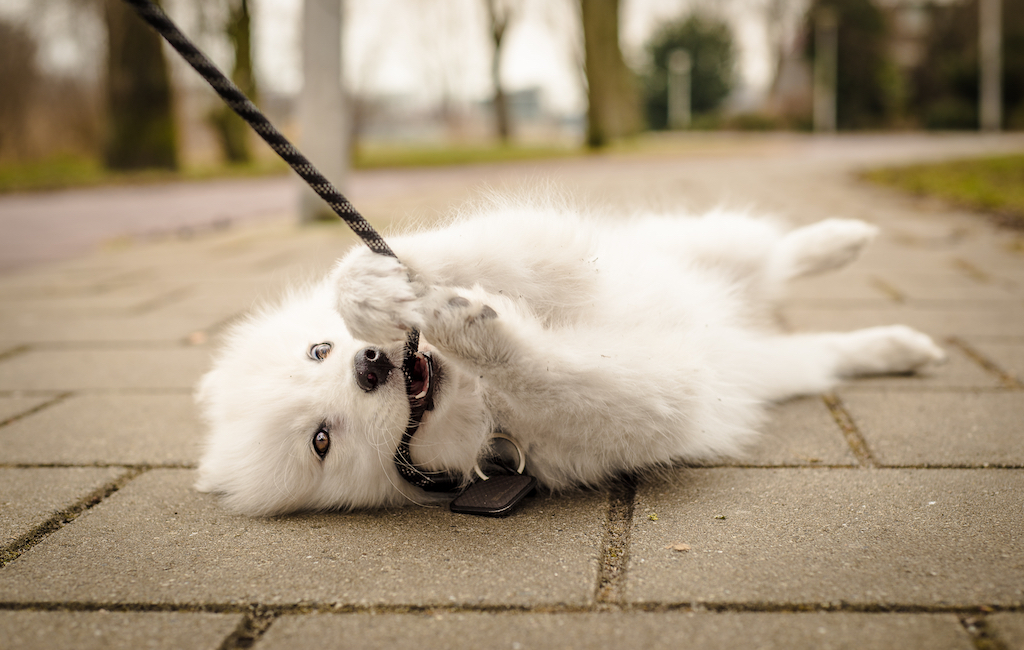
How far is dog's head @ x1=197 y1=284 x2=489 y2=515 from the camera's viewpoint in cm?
158

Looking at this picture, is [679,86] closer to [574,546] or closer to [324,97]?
[324,97]

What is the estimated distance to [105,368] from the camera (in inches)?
114

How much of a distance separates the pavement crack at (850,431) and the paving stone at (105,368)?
1979 mm

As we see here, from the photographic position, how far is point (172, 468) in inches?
76.7

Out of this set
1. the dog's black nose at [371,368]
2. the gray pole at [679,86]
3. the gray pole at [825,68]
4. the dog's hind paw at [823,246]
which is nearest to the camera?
the dog's black nose at [371,368]

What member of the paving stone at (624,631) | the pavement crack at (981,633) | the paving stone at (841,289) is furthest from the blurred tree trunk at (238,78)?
the pavement crack at (981,633)

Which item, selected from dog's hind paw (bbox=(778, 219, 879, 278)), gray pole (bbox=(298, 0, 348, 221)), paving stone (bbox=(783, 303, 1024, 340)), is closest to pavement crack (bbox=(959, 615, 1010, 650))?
dog's hind paw (bbox=(778, 219, 879, 278))

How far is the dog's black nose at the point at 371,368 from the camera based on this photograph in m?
1.55

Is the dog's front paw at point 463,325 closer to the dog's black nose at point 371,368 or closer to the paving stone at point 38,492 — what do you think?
the dog's black nose at point 371,368

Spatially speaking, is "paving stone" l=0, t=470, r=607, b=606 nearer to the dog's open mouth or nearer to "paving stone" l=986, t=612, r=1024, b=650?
the dog's open mouth

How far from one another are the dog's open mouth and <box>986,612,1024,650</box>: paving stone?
3.27ft

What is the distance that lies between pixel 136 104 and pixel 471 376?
48.9 ft

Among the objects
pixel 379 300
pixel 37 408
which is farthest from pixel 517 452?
pixel 37 408

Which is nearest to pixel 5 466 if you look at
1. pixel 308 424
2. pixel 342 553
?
pixel 308 424
